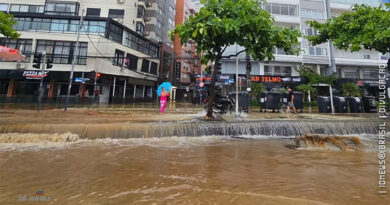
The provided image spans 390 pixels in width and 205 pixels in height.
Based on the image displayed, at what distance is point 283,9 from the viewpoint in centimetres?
2556

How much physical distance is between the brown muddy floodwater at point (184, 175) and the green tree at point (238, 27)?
148 inches

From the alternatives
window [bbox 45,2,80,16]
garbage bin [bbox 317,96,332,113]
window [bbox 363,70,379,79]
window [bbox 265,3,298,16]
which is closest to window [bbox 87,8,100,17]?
window [bbox 45,2,80,16]

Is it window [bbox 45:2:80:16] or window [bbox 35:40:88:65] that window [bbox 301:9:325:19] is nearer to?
window [bbox 35:40:88:65]

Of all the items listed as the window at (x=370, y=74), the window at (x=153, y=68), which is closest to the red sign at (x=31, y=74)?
the window at (x=153, y=68)

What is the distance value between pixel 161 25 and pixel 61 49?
20134 millimetres

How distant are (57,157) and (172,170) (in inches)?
92.0

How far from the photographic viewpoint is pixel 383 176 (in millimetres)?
2463

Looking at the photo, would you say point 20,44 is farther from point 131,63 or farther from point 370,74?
point 370,74

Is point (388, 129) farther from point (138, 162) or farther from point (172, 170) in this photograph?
point (138, 162)

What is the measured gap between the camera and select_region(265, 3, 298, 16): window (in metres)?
25.2

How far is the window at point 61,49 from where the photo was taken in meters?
21.3

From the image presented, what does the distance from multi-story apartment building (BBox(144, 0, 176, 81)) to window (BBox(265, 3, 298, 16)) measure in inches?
711

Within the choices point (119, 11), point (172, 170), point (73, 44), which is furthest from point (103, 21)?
point (172, 170)

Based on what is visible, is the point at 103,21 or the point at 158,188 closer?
the point at 158,188
